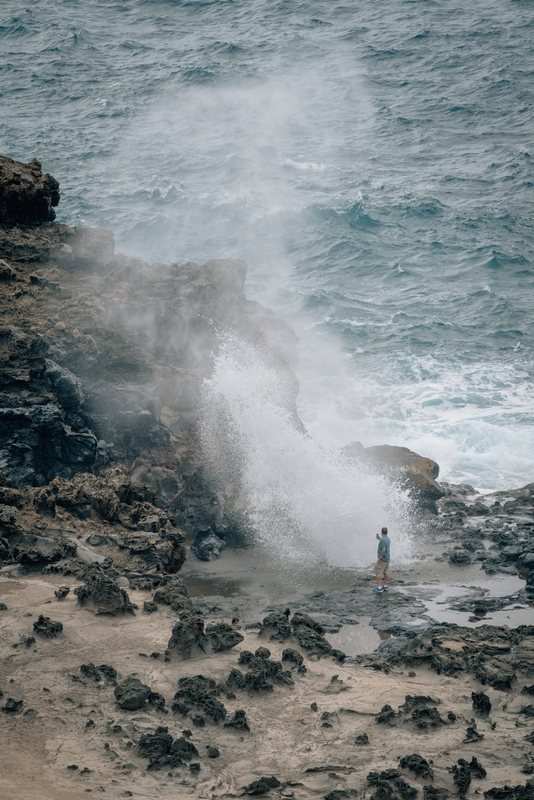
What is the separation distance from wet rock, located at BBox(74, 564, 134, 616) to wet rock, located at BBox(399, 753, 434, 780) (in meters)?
3.91

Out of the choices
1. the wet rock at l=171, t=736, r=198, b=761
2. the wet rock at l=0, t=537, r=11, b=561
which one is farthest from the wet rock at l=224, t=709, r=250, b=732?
the wet rock at l=0, t=537, r=11, b=561

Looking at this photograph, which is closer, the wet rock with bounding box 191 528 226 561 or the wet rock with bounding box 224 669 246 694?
the wet rock with bounding box 224 669 246 694

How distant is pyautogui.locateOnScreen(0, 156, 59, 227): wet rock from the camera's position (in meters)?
15.9

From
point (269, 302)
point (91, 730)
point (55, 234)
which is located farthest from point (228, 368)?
point (269, 302)

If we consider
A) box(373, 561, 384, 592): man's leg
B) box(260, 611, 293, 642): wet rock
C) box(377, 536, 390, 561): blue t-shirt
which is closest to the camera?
box(260, 611, 293, 642): wet rock

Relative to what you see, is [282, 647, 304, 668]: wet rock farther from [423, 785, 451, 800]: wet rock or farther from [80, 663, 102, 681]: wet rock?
[423, 785, 451, 800]: wet rock

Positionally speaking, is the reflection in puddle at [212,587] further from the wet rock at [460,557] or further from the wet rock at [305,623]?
the wet rock at [460,557]

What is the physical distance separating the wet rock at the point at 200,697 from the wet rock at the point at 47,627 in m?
1.46

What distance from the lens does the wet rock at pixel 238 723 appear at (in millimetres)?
7184

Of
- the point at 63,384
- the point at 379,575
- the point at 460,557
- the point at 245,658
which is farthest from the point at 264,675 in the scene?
the point at 63,384

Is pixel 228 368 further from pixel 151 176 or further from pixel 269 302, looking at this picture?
pixel 151 176

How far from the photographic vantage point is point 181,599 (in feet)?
32.7

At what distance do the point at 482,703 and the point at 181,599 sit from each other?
3.82 metres

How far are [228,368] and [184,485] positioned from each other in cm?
279
